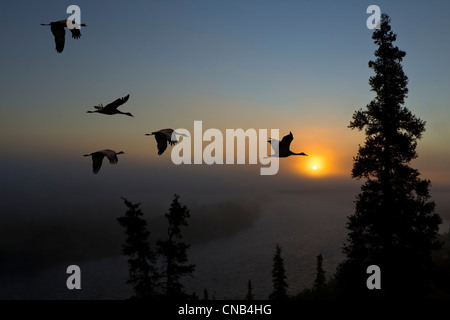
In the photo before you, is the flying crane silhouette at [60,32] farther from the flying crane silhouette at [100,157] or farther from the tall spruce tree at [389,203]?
the tall spruce tree at [389,203]

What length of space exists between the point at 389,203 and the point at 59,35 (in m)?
15.9

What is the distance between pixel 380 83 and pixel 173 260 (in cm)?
1741

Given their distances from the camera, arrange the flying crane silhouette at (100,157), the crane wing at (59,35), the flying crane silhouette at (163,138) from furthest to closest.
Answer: the crane wing at (59,35) → the flying crane silhouette at (100,157) → the flying crane silhouette at (163,138)

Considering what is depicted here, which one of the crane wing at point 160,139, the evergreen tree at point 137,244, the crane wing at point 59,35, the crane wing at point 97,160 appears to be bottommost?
the evergreen tree at point 137,244

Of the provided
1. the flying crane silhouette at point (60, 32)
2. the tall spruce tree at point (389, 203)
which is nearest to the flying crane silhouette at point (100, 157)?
the flying crane silhouette at point (60, 32)

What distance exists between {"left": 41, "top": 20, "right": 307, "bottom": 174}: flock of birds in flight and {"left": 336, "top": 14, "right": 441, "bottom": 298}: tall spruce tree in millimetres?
10160

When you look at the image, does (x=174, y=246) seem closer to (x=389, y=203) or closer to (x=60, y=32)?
(x=389, y=203)

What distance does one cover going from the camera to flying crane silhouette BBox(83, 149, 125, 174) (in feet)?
24.0

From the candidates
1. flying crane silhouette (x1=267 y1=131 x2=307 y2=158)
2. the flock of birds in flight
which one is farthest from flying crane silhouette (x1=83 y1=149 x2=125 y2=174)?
flying crane silhouette (x1=267 y1=131 x2=307 y2=158)

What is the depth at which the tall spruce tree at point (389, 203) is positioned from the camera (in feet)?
51.6

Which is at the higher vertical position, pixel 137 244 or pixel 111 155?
pixel 111 155

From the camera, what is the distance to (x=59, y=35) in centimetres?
787

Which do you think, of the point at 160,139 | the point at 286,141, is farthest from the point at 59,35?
the point at 286,141
